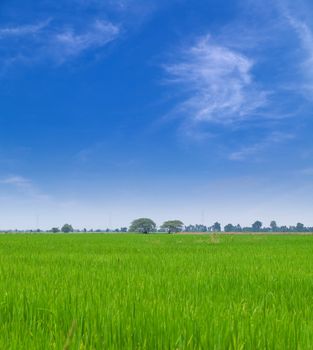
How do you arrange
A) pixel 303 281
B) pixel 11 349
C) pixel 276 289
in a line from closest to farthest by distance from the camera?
pixel 11 349, pixel 276 289, pixel 303 281

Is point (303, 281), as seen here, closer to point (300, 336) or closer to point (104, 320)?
point (300, 336)

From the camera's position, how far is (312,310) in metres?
3.40

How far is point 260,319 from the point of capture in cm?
273

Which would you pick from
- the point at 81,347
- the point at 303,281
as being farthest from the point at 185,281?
the point at 81,347

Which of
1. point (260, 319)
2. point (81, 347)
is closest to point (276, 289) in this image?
point (260, 319)

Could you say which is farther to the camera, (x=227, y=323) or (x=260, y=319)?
(x=260, y=319)

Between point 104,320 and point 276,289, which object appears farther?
point 276,289

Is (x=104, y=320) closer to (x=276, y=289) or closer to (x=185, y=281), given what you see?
(x=185, y=281)

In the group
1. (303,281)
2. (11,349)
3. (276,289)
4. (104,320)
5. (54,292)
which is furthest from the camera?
(303,281)

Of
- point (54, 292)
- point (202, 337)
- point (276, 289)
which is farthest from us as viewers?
point (276, 289)

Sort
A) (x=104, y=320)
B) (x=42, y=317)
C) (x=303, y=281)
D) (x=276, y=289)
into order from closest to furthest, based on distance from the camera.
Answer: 1. (x=104, y=320)
2. (x=42, y=317)
3. (x=276, y=289)
4. (x=303, y=281)

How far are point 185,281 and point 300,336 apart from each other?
2.71m

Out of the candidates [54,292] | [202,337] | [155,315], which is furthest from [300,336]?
[54,292]

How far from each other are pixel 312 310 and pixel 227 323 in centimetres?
142
